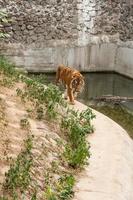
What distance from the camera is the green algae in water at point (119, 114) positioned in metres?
15.9

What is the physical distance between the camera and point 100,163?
10008mm

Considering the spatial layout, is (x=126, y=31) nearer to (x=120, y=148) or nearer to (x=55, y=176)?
(x=120, y=148)

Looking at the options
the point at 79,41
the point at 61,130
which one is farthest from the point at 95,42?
the point at 61,130

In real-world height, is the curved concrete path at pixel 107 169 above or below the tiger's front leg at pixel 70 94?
above

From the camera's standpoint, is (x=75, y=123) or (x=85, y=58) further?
(x=85, y=58)

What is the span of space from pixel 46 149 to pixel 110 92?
12440mm

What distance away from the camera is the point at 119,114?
1714cm

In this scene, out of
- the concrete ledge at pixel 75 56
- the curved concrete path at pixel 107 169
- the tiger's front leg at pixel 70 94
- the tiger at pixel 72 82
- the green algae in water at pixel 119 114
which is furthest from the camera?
the concrete ledge at pixel 75 56

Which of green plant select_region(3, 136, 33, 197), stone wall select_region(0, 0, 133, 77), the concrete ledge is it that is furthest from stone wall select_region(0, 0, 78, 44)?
green plant select_region(3, 136, 33, 197)

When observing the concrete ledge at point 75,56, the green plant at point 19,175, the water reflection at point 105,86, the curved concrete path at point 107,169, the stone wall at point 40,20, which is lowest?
the water reflection at point 105,86

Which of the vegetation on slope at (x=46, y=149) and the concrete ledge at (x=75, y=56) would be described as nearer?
the vegetation on slope at (x=46, y=149)

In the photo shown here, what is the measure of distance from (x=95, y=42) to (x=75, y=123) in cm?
1353

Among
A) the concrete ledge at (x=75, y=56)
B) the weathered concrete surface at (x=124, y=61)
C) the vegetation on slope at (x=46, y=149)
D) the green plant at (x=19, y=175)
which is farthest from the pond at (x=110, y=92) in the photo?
the green plant at (x=19, y=175)

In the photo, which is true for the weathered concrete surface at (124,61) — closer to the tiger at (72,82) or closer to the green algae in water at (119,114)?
the green algae in water at (119,114)
